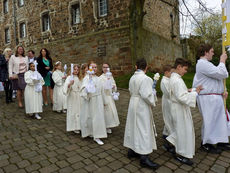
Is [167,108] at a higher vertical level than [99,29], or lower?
lower

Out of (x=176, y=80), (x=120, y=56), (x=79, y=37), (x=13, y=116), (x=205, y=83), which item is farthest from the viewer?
(x=79, y=37)

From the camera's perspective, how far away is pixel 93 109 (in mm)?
4062

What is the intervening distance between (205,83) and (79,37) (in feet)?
40.8

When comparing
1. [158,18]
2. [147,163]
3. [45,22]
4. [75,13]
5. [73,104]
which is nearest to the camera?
[147,163]

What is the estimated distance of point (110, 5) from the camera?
41.3 ft

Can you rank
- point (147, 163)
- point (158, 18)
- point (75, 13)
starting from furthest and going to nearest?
1. point (158, 18)
2. point (75, 13)
3. point (147, 163)

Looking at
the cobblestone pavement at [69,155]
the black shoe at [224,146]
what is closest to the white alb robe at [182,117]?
the cobblestone pavement at [69,155]

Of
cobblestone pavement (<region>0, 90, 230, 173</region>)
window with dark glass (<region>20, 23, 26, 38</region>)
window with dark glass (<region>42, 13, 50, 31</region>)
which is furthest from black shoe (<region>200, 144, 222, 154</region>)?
window with dark glass (<region>20, 23, 26, 38</region>)

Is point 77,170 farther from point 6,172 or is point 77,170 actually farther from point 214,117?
point 214,117

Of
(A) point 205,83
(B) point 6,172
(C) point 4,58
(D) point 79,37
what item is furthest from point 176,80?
(D) point 79,37

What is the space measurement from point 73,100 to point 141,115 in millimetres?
2220

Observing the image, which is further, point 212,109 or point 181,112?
point 212,109

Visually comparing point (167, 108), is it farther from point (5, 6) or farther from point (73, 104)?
point (5, 6)

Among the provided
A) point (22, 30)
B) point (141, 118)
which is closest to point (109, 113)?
point (141, 118)
